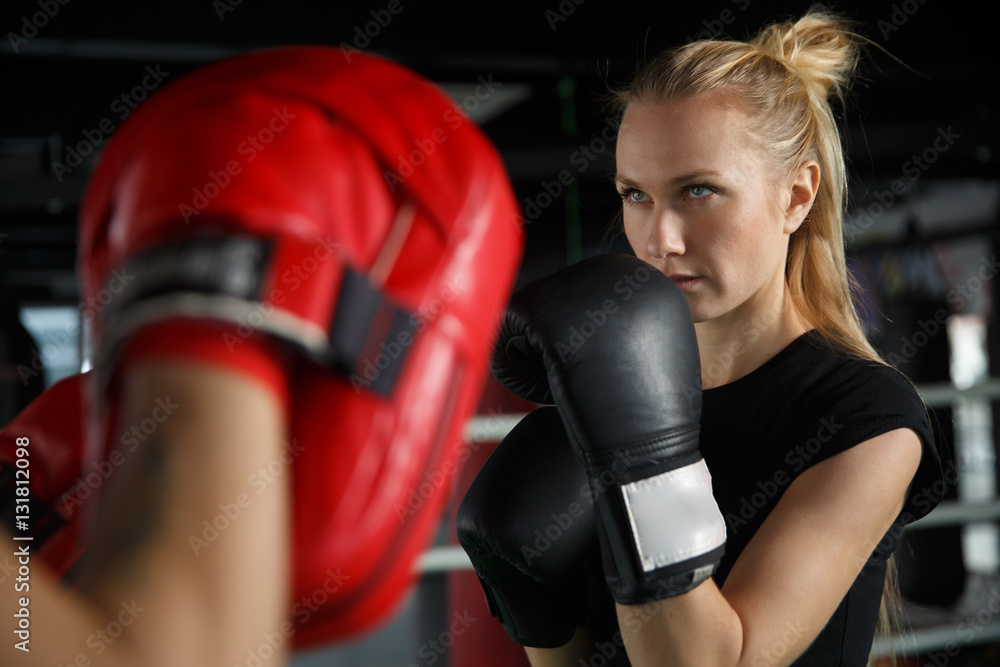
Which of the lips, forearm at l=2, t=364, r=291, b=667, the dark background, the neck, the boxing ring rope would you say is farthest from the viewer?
the dark background

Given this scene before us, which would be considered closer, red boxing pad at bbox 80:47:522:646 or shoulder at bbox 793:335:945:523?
red boxing pad at bbox 80:47:522:646

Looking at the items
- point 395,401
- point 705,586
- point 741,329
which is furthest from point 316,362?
point 741,329

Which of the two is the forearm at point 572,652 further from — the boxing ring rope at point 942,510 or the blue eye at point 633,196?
the boxing ring rope at point 942,510

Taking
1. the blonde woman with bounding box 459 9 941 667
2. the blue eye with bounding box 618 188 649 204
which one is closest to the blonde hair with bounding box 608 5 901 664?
the blonde woman with bounding box 459 9 941 667

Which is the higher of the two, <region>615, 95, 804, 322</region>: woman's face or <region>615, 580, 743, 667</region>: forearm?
<region>615, 95, 804, 322</region>: woman's face

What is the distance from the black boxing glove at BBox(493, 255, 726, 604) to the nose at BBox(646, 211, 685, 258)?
0.75 ft

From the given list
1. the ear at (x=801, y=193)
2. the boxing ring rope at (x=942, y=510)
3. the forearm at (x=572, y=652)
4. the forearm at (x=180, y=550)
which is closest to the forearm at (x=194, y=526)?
the forearm at (x=180, y=550)

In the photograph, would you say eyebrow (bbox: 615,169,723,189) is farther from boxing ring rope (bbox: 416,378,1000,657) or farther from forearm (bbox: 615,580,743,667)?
boxing ring rope (bbox: 416,378,1000,657)

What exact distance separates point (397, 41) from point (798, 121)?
2.28 m

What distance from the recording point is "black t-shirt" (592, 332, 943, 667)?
100cm

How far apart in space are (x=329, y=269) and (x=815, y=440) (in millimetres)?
803

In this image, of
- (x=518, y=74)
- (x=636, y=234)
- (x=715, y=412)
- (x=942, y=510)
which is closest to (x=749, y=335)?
(x=715, y=412)

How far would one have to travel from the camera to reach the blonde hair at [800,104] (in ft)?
3.62

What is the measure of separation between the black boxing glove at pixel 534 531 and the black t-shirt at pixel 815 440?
205 millimetres
